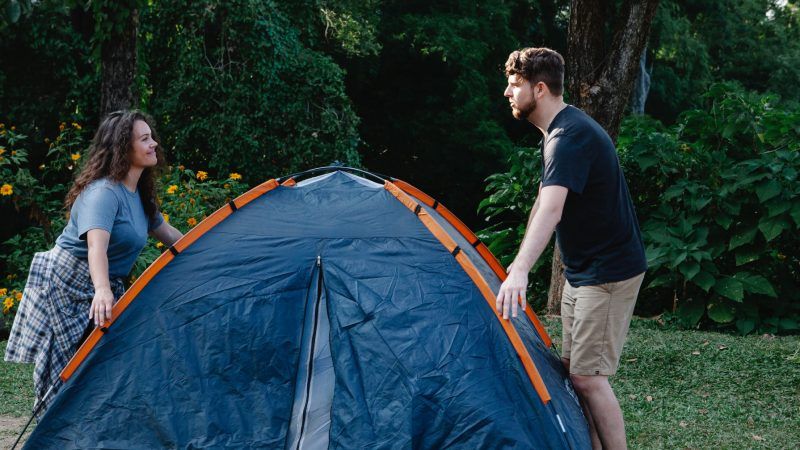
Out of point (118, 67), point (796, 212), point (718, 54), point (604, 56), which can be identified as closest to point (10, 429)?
point (118, 67)

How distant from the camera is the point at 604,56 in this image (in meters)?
6.25

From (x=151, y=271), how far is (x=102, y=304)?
1.30 ft

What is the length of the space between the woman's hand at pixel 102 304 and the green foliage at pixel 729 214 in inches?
169

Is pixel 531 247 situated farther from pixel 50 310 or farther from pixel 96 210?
pixel 50 310

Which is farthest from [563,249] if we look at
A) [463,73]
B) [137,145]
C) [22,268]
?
[463,73]

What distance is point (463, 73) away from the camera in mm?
15984

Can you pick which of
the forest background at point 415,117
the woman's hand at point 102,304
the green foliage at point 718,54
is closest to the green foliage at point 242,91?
the forest background at point 415,117

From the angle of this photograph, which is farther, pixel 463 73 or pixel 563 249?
pixel 463 73

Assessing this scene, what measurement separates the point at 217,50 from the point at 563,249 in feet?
28.2

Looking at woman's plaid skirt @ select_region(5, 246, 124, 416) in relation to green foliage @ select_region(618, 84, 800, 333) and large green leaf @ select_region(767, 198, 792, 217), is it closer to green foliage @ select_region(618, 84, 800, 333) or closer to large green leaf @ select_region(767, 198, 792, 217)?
green foliage @ select_region(618, 84, 800, 333)

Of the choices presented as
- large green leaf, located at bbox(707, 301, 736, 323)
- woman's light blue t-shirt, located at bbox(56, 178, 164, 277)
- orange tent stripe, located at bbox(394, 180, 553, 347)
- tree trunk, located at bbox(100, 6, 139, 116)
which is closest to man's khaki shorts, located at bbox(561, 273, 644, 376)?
orange tent stripe, located at bbox(394, 180, 553, 347)

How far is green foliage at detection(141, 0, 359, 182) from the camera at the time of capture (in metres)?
10.8

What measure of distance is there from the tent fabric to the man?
9.1 inches

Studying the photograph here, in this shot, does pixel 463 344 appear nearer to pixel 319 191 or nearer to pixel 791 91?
pixel 319 191
